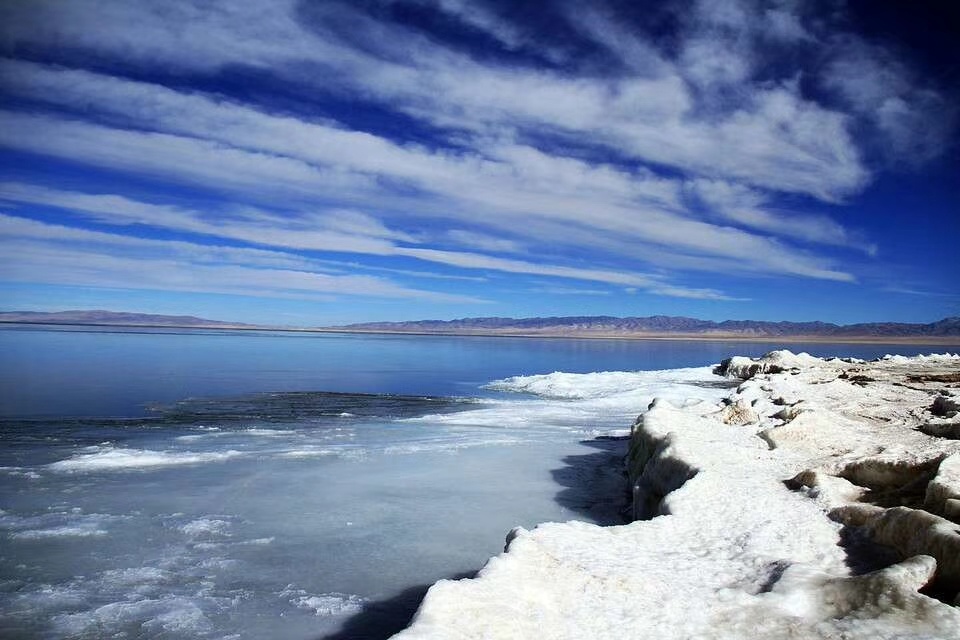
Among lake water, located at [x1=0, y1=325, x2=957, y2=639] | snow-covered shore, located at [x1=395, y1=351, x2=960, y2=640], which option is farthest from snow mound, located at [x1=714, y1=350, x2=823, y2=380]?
snow-covered shore, located at [x1=395, y1=351, x2=960, y2=640]

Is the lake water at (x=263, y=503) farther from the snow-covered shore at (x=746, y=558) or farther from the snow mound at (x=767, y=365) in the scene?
the snow mound at (x=767, y=365)

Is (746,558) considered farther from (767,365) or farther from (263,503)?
(767,365)

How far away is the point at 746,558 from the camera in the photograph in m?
4.61

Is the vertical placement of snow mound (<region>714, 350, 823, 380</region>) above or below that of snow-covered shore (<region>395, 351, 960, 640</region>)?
above

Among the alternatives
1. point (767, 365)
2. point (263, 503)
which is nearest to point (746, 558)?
point (263, 503)

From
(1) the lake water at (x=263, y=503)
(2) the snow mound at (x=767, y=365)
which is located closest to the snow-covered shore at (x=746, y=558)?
(1) the lake water at (x=263, y=503)

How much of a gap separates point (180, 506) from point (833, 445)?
812cm

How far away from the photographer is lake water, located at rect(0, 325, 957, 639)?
5062 mm

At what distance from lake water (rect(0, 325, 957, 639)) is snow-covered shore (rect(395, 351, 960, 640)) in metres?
1.42

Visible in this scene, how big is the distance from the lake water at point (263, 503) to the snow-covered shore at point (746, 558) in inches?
55.8

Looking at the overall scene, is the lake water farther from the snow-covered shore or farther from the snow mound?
the snow mound

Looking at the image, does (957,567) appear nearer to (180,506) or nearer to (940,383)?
(180,506)

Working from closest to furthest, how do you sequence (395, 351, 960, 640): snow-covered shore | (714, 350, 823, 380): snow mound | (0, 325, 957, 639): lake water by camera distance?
(395, 351, 960, 640): snow-covered shore
(0, 325, 957, 639): lake water
(714, 350, 823, 380): snow mound

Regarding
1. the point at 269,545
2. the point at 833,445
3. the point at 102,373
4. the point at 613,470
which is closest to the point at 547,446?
the point at 613,470
